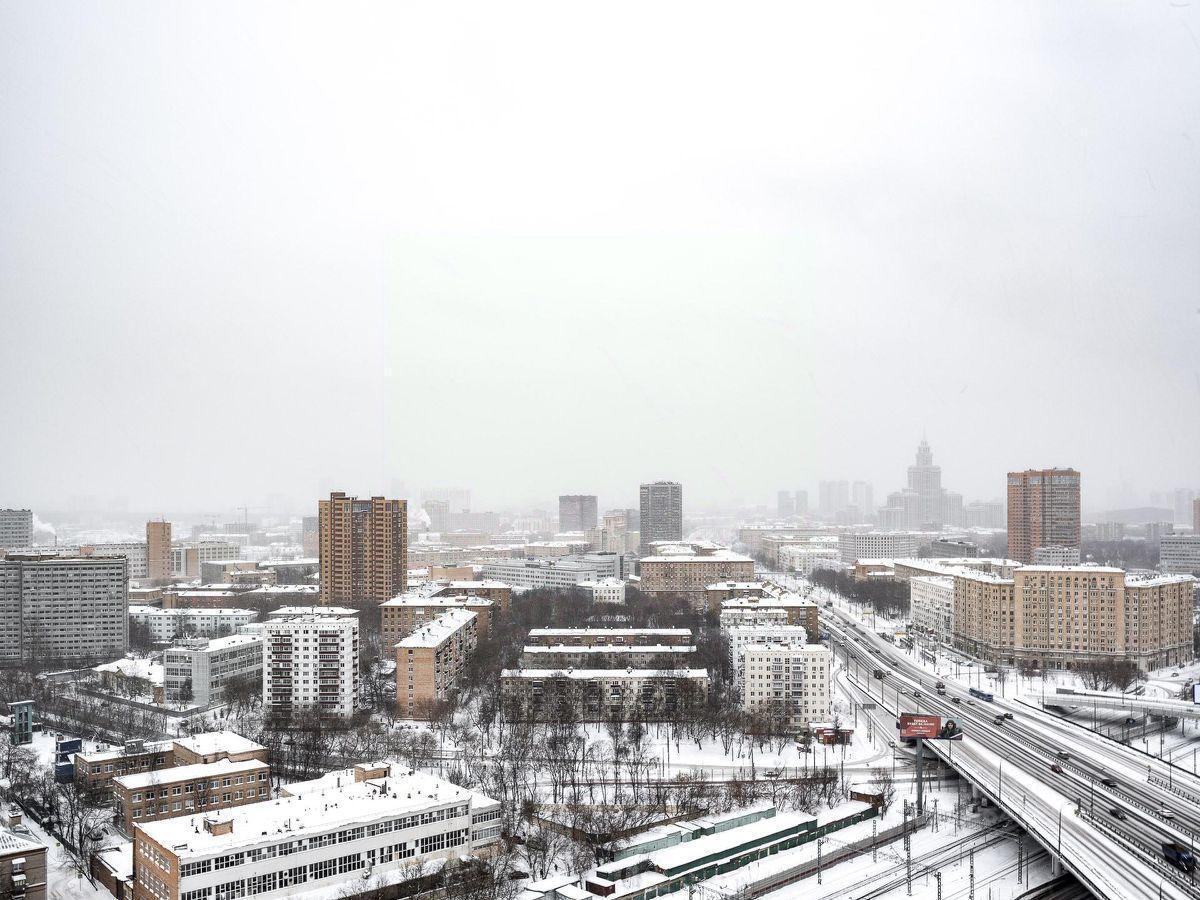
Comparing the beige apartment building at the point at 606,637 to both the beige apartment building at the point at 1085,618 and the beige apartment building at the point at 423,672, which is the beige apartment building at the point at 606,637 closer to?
the beige apartment building at the point at 423,672

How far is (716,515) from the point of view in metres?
40.5

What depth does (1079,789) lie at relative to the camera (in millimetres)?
8109

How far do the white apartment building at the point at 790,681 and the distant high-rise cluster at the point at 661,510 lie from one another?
23565 mm

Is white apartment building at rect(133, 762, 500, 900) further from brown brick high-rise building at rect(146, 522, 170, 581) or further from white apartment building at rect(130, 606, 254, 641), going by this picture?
brown brick high-rise building at rect(146, 522, 170, 581)

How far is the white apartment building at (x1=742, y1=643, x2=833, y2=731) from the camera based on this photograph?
36.8 feet

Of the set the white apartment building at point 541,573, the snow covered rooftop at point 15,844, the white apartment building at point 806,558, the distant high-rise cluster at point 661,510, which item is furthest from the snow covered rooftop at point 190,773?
the distant high-rise cluster at point 661,510

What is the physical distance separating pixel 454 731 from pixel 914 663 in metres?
7.83

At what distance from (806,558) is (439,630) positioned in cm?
2096

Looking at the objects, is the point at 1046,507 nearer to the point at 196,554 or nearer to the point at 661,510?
the point at 661,510

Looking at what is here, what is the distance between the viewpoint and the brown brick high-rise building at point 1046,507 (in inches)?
967

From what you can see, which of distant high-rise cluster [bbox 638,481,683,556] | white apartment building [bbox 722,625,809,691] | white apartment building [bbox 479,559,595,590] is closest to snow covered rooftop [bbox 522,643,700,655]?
white apartment building [bbox 722,625,809,691]

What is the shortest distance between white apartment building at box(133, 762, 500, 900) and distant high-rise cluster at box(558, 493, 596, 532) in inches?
1392

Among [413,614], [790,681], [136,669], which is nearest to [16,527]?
[136,669]

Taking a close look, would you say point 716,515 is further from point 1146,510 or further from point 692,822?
point 692,822
